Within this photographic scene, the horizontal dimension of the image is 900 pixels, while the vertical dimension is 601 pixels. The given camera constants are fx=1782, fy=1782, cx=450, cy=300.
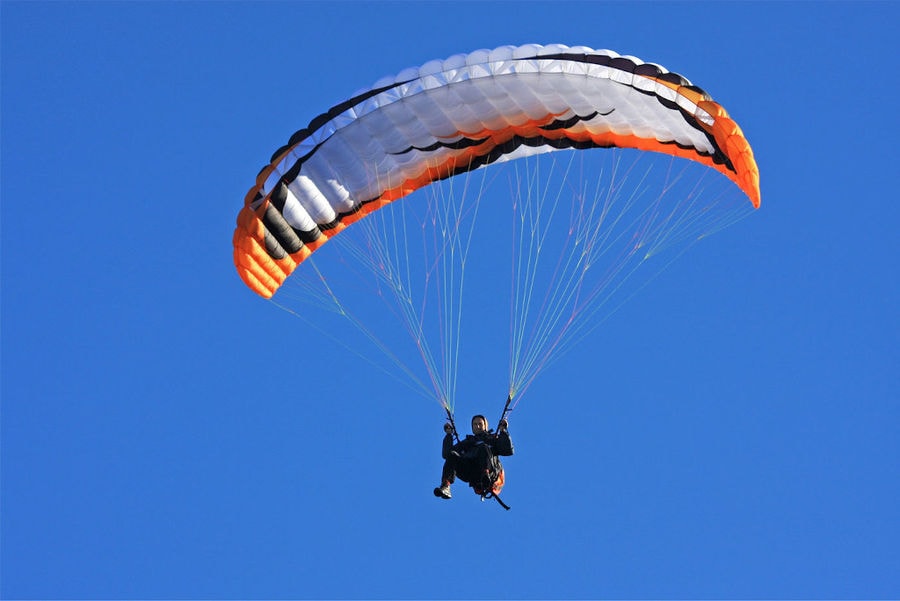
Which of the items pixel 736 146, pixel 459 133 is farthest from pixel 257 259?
pixel 736 146

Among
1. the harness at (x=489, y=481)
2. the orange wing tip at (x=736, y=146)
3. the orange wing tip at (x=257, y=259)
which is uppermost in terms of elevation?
the orange wing tip at (x=736, y=146)

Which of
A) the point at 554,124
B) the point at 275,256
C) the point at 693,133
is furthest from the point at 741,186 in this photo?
the point at 275,256

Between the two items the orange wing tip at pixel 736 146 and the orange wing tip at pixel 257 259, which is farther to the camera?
the orange wing tip at pixel 257 259

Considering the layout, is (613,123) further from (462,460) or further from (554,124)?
(462,460)

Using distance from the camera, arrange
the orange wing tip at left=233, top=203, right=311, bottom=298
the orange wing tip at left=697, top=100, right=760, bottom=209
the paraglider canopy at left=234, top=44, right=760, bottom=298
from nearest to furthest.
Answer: the orange wing tip at left=697, top=100, right=760, bottom=209
the paraglider canopy at left=234, top=44, right=760, bottom=298
the orange wing tip at left=233, top=203, right=311, bottom=298

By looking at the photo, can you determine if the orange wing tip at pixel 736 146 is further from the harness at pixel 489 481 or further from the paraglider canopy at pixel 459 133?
the harness at pixel 489 481

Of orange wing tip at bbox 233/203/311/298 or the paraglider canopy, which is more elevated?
the paraglider canopy

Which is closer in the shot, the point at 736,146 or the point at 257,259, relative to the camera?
the point at 736,146

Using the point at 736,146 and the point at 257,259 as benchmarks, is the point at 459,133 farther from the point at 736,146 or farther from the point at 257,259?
the point at 736,146

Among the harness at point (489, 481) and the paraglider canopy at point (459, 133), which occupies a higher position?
the paraglider canopy at point (459, 133)

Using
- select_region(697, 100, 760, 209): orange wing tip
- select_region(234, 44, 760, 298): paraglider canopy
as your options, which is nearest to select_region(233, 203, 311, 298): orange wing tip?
select_region(234, 44, 760, 298): paraglider canopy

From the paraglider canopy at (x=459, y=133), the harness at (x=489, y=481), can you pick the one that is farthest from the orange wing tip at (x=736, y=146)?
the harness at (x=489, y=481)

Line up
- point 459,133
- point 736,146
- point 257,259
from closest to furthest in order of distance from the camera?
point 736,146 → point 459,133 → point 257,259

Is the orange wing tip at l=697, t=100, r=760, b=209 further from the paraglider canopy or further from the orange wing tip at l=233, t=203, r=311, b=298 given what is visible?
the orange wing tip at l=233, t=203, r=311, b=298
